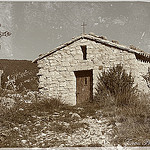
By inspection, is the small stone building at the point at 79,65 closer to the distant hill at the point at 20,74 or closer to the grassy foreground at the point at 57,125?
the grassy foreground at the point at 57,125

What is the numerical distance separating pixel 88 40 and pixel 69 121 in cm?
573

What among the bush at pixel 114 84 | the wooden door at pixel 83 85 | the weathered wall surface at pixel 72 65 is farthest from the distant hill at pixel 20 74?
the bush at pixel 114 84

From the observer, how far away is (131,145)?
16.5 feet

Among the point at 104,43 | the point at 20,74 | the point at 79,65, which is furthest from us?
the point at 20,74

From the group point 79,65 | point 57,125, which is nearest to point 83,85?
point 79,65

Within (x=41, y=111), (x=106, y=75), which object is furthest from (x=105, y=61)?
(x=41, y=111)

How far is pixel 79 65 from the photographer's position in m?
11.8

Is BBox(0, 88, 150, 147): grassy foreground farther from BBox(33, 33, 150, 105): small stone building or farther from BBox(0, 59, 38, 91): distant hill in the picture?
BBox(0, 59, 38, 91): distant hill

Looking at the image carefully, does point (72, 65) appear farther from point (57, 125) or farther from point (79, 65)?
point (57, 125)

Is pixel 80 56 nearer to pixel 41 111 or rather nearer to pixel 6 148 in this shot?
pixel 41 111

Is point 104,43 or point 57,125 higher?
point 104,43

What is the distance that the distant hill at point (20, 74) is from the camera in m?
18.7

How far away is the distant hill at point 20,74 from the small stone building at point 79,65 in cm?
529

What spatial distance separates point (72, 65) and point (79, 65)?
35cm
